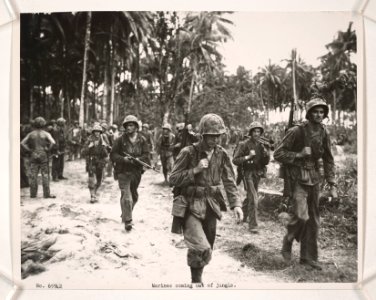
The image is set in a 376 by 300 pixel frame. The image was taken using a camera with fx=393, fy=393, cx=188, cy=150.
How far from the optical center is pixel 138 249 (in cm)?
418

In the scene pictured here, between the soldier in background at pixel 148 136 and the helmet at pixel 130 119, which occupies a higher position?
the helmet at pixel 130 119

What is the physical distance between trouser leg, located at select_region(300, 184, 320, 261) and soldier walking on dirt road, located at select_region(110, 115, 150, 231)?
184cm

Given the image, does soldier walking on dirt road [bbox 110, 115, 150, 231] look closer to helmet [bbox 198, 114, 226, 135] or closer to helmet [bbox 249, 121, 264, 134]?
helmet [bbox 198, 114, 226, 135]

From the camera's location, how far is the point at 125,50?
14.8 feet

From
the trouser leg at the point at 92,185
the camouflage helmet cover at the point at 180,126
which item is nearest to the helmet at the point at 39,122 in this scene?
the trouser leg at the point at 92,185

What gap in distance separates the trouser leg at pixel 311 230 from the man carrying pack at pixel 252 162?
54 centimetres

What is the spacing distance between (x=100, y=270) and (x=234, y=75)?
2522 mm

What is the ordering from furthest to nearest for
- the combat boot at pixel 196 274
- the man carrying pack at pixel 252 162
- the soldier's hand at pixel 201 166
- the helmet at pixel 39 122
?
the man carrying pack at pixel 252 162 < the helmet at pixel 39 122 < the combat boot at pixel 196 274 < the soldier's hand at pixel 201 166

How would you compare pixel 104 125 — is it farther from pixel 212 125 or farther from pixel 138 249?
pixel 138 249

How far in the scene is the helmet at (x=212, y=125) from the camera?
3.93 metres

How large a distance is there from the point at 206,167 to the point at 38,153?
1.87 meters

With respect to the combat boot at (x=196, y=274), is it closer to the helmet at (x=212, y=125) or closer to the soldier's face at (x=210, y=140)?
the soldier's face at (x=210, y=140)
